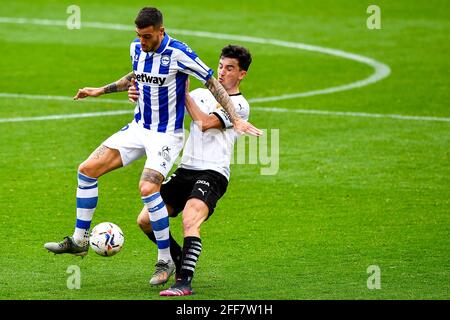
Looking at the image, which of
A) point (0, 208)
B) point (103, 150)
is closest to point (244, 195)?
point (0, 208)

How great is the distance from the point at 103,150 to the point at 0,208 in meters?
3.38

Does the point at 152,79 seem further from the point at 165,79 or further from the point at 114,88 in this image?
the point at 114,88

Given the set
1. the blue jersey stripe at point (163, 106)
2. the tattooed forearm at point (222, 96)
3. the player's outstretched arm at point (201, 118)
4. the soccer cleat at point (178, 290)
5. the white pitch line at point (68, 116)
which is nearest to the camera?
the soccer cleat at point (178, 290)

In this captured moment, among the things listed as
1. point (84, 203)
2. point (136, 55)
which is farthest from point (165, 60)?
point (84, 203)

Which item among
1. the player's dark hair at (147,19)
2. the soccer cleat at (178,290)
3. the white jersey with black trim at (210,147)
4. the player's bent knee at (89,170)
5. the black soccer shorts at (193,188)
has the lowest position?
the soccer cleat at (178,290)

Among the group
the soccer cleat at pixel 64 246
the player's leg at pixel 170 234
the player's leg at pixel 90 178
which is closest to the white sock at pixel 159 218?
the player's leg at pixel 170 234

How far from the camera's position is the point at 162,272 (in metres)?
11.3

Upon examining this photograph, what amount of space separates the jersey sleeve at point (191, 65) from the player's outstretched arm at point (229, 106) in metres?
0.08

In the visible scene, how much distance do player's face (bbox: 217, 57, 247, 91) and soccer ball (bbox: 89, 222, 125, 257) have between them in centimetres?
184

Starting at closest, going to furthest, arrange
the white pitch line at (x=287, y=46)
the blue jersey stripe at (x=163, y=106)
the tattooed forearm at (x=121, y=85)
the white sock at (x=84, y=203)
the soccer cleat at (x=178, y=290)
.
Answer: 1. the soccer cleat at (x=178, y=290)
2. the blue jersey stripe at (x=163, y=106)
3. the white sock at (x=84, y=203)
4. the tattooed forearm at (x=121, y=85)
5. the white pitch line at (x=287, y=46)

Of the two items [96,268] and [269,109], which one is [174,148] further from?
[269,109]

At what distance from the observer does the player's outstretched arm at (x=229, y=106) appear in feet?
36.0

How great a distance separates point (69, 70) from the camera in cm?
2352

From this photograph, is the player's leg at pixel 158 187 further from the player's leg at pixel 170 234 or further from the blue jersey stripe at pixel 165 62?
the blue jersey stripe at pixel 165 62
